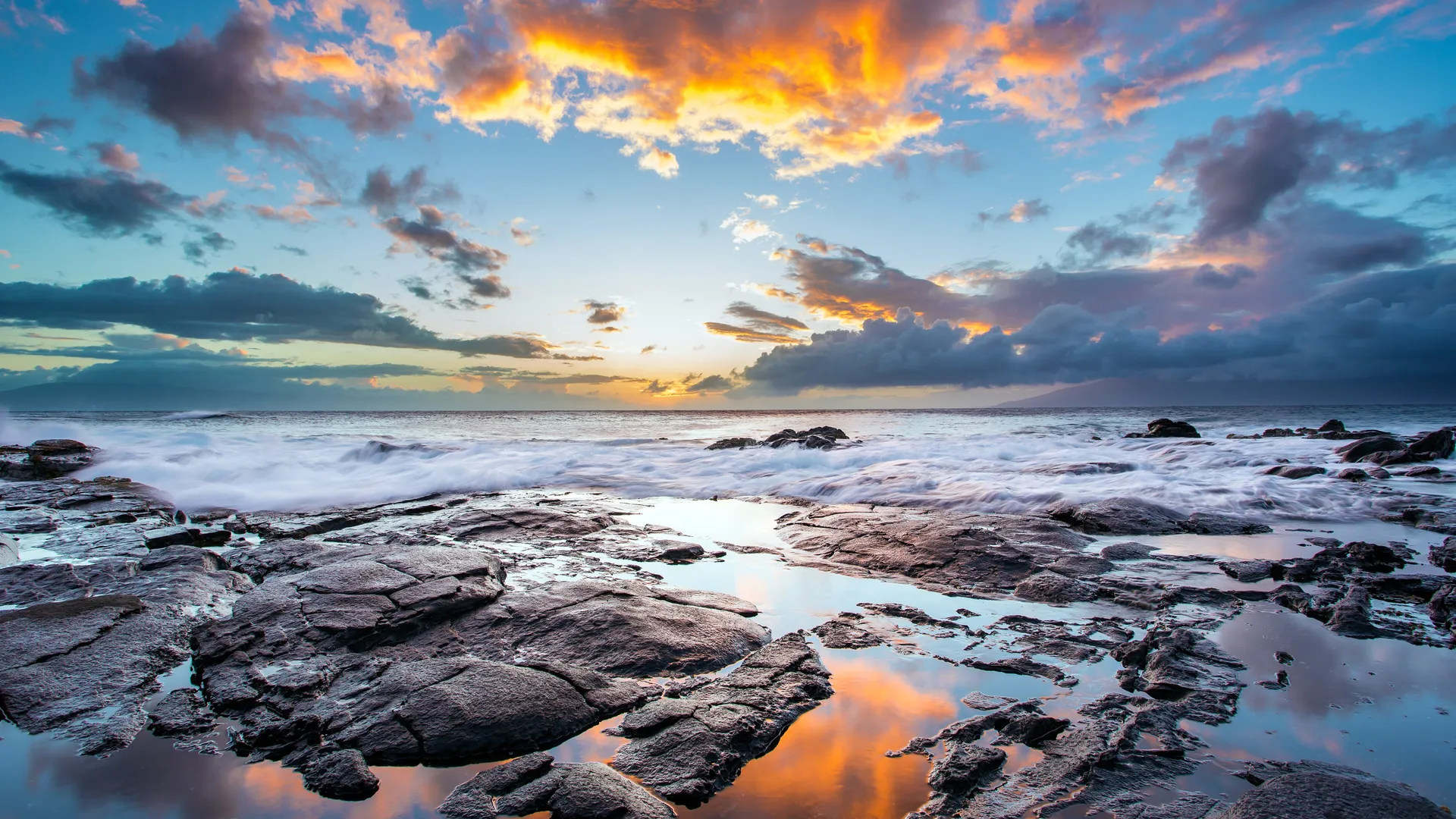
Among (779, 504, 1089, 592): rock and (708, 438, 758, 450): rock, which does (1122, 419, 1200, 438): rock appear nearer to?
(708, 438, 758, 450): rock

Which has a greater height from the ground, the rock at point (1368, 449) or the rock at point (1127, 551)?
the rock at point (1368, 449)

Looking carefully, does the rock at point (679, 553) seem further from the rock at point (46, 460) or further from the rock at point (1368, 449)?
the rock at point (1368, 449)

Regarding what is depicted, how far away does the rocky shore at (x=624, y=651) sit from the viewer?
279 centimetres

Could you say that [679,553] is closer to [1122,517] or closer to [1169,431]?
[1122,517]

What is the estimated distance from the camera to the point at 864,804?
263 centimetres

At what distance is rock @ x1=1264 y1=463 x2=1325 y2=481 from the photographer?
1195 centimetres

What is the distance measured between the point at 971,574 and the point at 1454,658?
3167mm

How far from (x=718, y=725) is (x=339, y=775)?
71.4 inches

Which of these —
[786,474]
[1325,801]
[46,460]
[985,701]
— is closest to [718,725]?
[985,701]

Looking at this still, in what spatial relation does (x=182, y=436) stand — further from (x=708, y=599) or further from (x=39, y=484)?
(x=708, y=599)

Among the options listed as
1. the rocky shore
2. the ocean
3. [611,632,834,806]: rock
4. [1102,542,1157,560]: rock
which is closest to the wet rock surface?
the ocean

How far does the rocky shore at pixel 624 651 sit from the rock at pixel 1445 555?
0.10 ft

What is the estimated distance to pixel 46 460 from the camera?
48.6 feet

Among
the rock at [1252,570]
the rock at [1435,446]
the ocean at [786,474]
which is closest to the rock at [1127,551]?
the rock at [1252,570]
